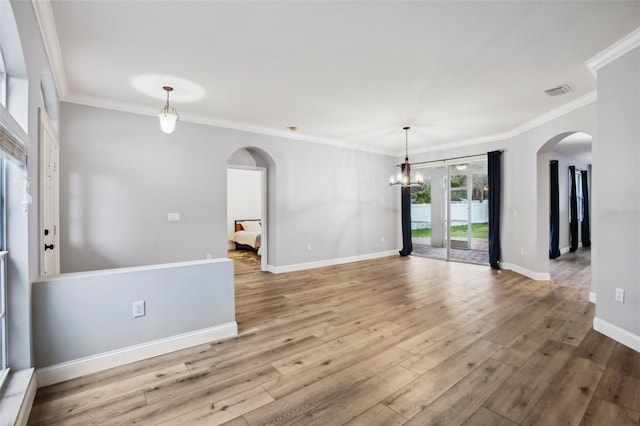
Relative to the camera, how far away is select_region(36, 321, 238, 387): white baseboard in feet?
7.13

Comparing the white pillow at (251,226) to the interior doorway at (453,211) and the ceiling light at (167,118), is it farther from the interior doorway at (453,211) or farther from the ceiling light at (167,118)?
the ceiling light at (167,118)

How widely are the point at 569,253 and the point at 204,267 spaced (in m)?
9.27

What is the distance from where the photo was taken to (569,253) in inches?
308

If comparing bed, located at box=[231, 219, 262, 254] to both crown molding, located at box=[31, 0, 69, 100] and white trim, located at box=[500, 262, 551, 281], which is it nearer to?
crown molding, located at box=[31, 0, 69, 100]

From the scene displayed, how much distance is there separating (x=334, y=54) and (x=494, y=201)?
16.1 feet

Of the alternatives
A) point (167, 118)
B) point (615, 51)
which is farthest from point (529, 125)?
point (167, 118)

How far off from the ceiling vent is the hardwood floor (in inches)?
109

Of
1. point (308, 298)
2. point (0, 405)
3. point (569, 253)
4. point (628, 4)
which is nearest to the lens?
point (0, 405)

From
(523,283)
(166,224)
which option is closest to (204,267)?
(166,224)

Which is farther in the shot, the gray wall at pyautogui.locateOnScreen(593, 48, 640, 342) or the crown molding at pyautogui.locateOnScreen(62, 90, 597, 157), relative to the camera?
the crown molding at pyautogui.locateOnScreen(62, 90, 597, 157)

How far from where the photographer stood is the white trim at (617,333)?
8.64 feet

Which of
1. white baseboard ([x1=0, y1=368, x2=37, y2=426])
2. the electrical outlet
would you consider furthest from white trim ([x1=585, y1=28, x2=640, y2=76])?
white baseboard ([x1=0, y1=368, x2=37, y2=426])

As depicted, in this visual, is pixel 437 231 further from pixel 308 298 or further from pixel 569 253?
pixel 308 298

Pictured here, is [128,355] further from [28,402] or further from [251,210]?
[251,210]
